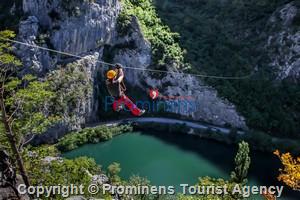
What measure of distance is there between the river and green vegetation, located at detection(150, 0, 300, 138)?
5.44m

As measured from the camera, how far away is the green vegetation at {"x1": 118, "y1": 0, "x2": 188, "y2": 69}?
60.2 m

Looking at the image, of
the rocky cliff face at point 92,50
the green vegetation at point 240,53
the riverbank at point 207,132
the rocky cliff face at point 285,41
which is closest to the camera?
the riverbank at point 207,132

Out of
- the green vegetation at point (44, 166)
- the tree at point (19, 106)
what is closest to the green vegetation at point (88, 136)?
the green vegetation at point (44, 166)

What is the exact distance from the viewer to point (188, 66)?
59594 millimetres

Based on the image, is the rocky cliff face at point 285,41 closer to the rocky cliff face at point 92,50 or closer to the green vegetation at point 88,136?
the rocky cliff face at point 92,50

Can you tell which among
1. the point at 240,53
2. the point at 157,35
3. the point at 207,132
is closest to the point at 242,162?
the point at 207,132

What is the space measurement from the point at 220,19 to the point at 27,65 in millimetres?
27683

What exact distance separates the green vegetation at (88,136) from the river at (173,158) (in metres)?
0.71

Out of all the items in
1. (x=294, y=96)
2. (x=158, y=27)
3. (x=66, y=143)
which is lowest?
(x=66, y=143)

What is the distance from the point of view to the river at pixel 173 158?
156 ft

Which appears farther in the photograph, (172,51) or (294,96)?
(172,51)

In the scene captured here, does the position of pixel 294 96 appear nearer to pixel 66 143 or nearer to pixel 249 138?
pixel 249 138

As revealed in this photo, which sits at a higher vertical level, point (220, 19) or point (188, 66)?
point (220, 19)

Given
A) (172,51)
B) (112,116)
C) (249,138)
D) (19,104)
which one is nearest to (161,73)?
(172,51)
